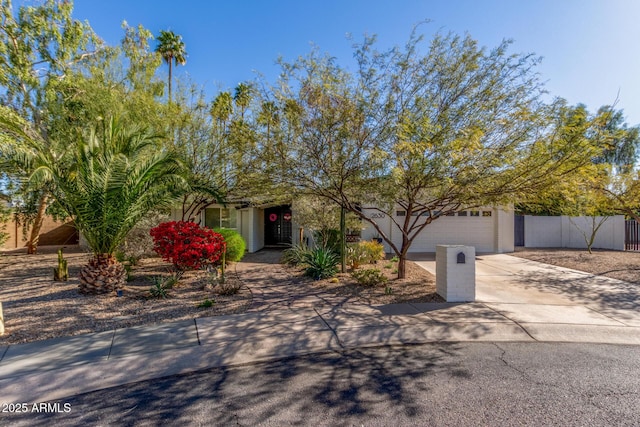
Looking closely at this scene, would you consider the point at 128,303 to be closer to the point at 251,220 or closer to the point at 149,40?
the point at 251,220

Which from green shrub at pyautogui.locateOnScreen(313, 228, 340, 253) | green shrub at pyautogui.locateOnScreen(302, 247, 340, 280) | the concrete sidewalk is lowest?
the concrete sidewalk

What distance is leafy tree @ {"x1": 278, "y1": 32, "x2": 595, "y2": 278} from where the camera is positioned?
19.8 feet

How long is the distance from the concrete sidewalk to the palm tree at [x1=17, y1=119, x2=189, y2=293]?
2660 millimetres

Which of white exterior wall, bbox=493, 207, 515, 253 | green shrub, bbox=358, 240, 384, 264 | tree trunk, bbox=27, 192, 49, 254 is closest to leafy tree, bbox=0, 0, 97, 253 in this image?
tree trunk, bbox=27, 192, 49, 254

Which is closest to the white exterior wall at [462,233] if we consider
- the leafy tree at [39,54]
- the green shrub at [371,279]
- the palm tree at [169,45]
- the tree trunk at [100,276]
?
the green shrub at [371,279]

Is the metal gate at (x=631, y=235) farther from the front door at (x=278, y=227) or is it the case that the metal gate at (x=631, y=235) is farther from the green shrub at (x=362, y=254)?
the front door at (x=278, y=227)

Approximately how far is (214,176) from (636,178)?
15.0m

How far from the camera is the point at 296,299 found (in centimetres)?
716

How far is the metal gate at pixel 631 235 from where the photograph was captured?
1616cm

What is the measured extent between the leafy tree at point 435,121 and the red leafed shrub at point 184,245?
3.45 meters

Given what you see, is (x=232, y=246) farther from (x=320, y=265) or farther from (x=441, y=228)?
(x=441, y=228)

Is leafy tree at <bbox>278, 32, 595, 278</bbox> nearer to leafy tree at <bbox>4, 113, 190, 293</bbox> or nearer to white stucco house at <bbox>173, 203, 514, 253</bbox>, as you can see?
leafy tree at <bbox>4, 113, 190, 293</bbox>

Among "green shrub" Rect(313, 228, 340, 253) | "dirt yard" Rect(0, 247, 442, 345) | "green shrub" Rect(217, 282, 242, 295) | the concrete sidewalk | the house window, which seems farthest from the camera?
the house window

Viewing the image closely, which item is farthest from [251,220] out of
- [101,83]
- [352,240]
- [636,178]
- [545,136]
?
[636,178]
